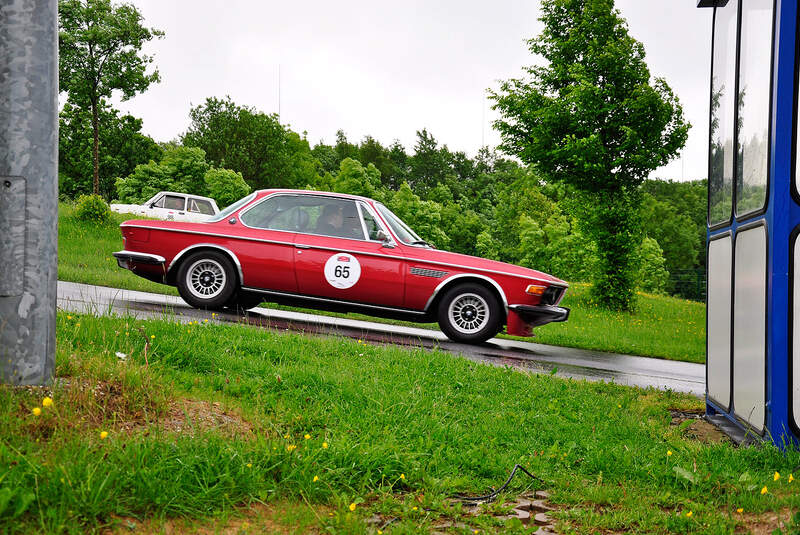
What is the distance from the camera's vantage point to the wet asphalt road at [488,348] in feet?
29.0

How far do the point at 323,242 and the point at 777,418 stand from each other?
6.45m

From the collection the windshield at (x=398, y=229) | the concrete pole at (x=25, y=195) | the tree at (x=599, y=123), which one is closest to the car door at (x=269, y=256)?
the windshield at (x=398, y=229)

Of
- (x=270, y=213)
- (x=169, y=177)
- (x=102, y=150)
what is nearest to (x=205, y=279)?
(x=270, y=213)

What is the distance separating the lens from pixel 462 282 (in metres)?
10.1

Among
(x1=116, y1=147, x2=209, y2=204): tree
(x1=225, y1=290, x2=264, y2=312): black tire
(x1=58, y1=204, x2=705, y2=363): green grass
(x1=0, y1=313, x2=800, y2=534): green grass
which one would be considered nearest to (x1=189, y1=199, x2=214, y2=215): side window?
(x1=58, y1=204, x2=705, y2=363): green grass

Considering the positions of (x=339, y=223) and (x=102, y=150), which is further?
(x=102, y=150)

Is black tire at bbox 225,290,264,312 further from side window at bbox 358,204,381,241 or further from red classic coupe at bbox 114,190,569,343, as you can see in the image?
side window at bbox 358,204,381,241

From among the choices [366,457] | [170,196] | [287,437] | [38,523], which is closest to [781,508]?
[366,457]

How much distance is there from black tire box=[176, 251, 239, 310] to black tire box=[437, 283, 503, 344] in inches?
115

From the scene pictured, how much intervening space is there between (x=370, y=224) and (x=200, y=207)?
2240cm

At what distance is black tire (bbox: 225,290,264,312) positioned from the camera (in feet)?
34.2

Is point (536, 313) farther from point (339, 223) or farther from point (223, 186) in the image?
point (223, 186)

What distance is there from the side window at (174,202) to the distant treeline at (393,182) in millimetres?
13895

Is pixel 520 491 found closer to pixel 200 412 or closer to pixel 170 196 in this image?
pixel 200 412
